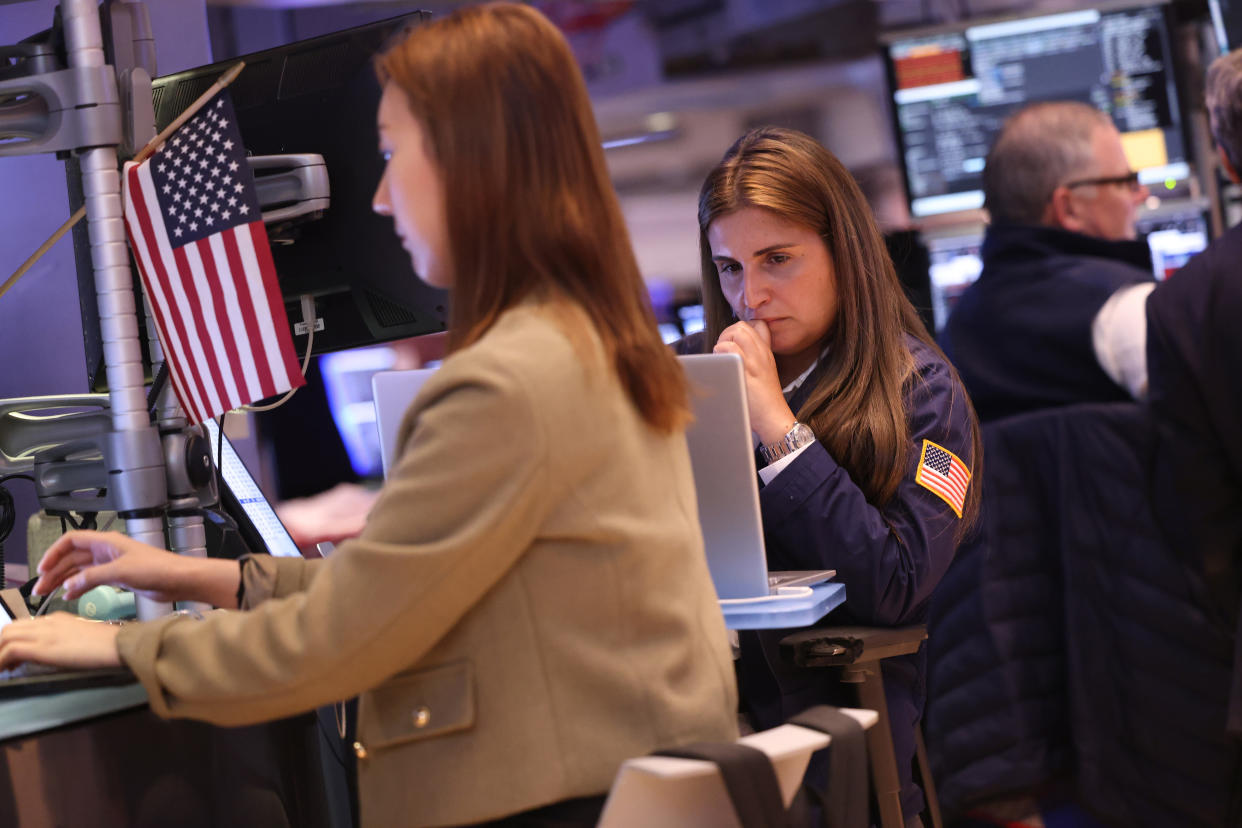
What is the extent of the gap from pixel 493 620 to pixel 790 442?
0.82 meters

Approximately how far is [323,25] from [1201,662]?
4.73m

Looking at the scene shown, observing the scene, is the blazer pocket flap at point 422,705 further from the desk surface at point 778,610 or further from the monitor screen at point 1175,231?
the monitor screen at point 1175,231

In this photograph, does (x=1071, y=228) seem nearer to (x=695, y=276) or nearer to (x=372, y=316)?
(x=372, y=316)

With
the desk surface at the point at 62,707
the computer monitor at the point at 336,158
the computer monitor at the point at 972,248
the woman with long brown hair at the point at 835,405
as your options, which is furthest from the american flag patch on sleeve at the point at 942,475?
the computer monitor at the point at 972,248

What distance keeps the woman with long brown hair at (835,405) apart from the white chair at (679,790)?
0.66 meters

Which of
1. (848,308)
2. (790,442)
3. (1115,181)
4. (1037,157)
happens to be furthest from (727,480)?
(1115,181)

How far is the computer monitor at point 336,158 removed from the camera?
1.80 metres

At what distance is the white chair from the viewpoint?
1.03 metres

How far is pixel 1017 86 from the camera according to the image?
410 centimetres

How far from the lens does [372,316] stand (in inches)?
74.5

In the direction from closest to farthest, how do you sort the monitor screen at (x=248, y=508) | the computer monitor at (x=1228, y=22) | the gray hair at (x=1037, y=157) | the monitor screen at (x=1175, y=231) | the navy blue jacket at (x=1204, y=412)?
the monitor screen at (x=248, y=508) < the navy blue jacket at (x=1204, y=412) < the gray hair at (x=1037, y=157) < the computer monitor at (x=1228, y=22) < the monitor screen at (x=1175, y=231)

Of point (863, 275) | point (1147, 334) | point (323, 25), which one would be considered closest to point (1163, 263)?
point (1147, 334)

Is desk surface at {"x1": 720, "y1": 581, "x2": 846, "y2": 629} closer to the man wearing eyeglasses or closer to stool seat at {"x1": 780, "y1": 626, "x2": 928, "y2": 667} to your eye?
stool seat at {"x1": 780, "y1": 626, "x2": 928, "y2": 667}

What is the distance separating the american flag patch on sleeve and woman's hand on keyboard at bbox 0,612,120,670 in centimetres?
114
